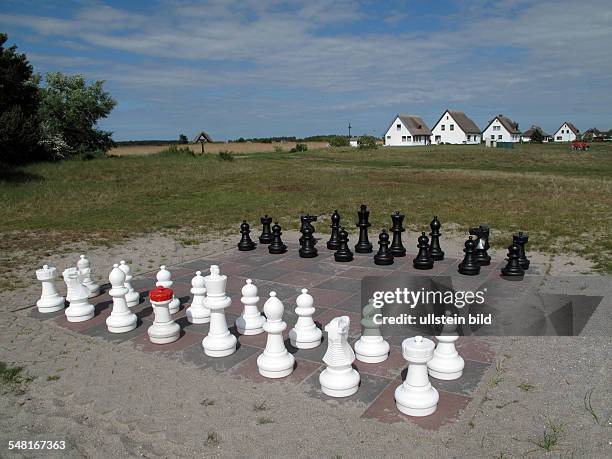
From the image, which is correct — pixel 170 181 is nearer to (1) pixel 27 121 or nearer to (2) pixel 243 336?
(1) pixel 27 121

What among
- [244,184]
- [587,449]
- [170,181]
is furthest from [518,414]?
[170,181]

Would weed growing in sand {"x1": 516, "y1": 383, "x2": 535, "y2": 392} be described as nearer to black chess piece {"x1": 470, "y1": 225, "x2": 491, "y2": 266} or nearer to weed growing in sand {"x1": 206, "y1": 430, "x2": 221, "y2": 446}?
weed growing in sand {"x1": 206, "y1": 430, "x2": 221, "y2": 446}

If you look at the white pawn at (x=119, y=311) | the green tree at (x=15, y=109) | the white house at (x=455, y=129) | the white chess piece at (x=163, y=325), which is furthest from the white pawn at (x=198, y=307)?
the white house at (x=455, y=129)

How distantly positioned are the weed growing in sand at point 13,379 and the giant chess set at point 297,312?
0.95 meters

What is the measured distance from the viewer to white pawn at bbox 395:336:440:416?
3.24m

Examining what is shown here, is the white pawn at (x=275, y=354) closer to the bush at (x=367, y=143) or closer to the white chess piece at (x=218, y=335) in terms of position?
the white chess piece at (x=218, y=335)

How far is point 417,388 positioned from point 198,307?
276 centimetres

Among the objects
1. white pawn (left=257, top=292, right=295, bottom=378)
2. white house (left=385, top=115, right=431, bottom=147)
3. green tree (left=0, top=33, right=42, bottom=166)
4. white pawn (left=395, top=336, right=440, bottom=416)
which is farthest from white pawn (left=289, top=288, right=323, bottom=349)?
white house (left=385, top=115, right=431, bottom=147)

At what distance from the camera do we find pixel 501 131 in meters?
75.8

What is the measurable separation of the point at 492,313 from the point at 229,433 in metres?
3.37

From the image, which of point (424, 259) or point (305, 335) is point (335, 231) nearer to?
point (424, 259)

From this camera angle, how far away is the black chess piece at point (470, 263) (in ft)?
21.7

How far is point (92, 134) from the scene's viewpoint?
111ft

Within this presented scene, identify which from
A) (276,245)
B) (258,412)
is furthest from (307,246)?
(258,412)
